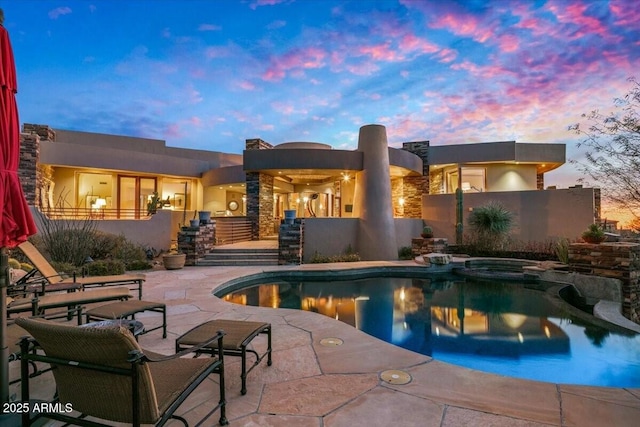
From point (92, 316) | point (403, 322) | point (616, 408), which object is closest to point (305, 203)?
point (403, 322)

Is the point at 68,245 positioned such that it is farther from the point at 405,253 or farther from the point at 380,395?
the point at 405,253

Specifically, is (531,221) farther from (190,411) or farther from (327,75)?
(190,411)

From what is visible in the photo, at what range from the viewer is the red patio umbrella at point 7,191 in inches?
76.5

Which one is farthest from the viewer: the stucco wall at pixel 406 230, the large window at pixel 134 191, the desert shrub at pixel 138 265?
the large window at pixel 134 191

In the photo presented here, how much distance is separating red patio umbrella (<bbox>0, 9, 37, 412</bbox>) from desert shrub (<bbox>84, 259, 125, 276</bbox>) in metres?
7.13

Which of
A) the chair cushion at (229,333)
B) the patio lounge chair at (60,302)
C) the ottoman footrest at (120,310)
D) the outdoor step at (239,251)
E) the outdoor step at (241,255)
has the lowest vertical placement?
the outdoor step at (241,255)

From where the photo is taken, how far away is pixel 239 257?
34.8 feet

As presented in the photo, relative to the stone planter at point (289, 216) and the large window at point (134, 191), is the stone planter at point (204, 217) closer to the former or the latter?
the stone planter at point (289, 216)

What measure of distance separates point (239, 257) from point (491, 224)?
9.61 metres

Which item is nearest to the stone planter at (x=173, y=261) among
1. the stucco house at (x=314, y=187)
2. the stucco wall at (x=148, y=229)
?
the stucco wall at (x=148, y=229)

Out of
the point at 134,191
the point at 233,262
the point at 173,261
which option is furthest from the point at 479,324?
the point at 134,191

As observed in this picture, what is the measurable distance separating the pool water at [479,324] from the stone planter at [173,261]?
293 cm

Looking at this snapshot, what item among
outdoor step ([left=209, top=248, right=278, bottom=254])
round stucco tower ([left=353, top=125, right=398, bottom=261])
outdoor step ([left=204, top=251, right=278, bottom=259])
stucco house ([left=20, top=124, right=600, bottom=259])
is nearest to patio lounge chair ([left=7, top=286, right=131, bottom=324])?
outdoor step ([left=204, top=251, right=278, bottom=259])

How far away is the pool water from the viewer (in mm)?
3715
